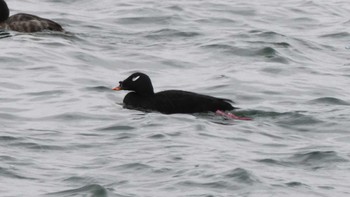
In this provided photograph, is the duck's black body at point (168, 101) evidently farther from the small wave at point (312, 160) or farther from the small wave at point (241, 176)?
the small wave at point (241, 176)

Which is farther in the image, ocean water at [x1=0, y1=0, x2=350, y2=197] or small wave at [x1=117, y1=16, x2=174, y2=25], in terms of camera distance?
small wave at [x1=117, y1=16, x2=174, y2=25]

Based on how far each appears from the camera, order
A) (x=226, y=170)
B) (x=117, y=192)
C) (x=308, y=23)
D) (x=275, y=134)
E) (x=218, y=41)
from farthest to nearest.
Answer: (x=308, y=23), (x=218, y=41), (x=275, y=134), (x=226, y=170), (x=117, y=192)

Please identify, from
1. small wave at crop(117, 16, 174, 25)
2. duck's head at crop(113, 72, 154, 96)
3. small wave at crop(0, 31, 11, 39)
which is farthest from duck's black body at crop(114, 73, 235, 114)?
small wave at crop(117, 16, 174, 25)

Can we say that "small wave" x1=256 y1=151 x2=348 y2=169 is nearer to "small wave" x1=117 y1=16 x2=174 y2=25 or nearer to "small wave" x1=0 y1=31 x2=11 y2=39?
"small wave" x1=0 y1=31 x2=11 y2=39

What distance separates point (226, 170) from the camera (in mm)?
13383

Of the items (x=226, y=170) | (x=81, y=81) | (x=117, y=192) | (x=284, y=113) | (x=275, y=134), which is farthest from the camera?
(x=81, y=81)

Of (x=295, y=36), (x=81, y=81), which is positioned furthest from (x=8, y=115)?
(x=295, y=36)

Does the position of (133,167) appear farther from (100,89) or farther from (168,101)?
(100,89)

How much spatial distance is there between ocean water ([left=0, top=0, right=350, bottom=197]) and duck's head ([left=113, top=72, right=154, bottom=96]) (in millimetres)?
305

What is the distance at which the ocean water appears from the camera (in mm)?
13094

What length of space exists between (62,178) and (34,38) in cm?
899

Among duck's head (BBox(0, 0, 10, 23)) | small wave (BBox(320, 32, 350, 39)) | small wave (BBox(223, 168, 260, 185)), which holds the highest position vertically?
duck's head (BBox(0, 0, 10, 23))

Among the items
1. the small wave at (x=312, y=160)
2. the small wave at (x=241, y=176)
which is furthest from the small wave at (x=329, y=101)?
the small wave at (x=241, y=176)

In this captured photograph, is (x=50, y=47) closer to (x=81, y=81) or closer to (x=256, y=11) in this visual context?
(x=81, y=81)
